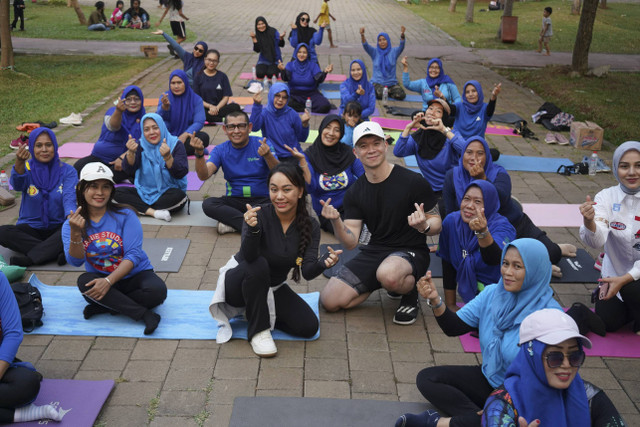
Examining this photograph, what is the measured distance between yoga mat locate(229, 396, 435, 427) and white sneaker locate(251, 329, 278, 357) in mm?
523

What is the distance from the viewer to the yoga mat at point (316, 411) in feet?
13.8

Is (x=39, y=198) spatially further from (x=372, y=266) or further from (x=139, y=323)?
(x=372, y=266)

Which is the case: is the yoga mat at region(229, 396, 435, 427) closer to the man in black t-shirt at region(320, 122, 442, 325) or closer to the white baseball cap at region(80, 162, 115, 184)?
the man in black t-shirt at region(320, 122, 442, 325)

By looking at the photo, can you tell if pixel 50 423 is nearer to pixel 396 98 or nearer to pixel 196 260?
pixel 196 260

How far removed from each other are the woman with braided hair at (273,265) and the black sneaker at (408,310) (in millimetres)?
766

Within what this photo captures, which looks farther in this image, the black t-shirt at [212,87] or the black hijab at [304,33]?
the black hijab at [304,33]

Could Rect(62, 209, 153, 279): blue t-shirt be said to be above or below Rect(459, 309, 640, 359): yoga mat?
above

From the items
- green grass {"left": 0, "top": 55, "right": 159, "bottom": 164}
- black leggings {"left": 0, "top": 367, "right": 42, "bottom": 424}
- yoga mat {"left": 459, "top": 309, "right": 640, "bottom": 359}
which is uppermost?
black leggings {"left": 0, "top": 367, "right": 42, "bottom": 424}

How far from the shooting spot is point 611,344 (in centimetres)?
518

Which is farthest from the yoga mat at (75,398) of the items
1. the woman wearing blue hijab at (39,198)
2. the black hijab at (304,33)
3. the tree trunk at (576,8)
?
the tree trunk at (576,8)

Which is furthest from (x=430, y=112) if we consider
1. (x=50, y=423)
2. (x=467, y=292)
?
(x=50, y=423)

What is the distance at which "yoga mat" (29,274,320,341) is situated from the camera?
17.0 feet

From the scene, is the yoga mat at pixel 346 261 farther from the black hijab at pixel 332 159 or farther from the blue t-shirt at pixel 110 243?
the blue t-shirt at pixel 110 243

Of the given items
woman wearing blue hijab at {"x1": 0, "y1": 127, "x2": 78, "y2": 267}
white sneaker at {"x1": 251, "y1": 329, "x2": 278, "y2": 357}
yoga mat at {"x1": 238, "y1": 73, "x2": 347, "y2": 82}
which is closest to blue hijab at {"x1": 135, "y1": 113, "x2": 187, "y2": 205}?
woman wearing blue hijab at {"x1": 0, "y1": 127, "x2": 78, "y2": 267}
